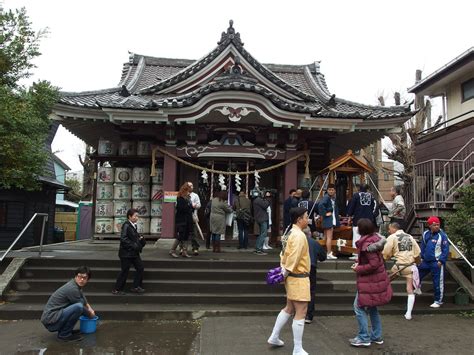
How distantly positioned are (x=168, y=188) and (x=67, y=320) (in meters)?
6.10

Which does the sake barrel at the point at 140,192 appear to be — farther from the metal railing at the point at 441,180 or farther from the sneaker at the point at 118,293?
the metal railing at the point at 441,180

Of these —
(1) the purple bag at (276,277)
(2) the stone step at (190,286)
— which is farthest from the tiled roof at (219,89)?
(1) the purple bag at (276,277)

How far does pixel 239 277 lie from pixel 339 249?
3.22 metres

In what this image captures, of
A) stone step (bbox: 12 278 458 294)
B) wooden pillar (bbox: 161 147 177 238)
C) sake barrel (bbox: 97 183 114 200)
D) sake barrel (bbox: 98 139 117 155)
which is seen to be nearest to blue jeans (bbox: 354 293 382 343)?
stone step (bbox: 12 278 458 294)

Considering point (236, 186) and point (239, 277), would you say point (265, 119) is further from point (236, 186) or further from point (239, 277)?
point (239, 277)

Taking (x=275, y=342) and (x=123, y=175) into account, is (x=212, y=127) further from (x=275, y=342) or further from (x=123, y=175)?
(x=275, y=342)

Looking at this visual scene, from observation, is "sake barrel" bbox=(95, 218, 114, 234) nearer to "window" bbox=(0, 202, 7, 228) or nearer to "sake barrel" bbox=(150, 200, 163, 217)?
"sake barrel" bbox=(150, 200, 163, 217)

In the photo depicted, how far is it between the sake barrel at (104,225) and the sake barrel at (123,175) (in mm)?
1263

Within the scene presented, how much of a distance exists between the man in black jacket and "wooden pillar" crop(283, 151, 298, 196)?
5.45m

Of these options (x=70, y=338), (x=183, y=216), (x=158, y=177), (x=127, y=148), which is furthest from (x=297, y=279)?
(x=127, y=148)

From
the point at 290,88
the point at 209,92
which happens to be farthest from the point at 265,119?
the point at 290,88

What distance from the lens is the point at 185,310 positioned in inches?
263

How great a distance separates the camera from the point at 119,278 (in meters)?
7.14

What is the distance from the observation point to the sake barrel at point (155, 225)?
38.9 ft
